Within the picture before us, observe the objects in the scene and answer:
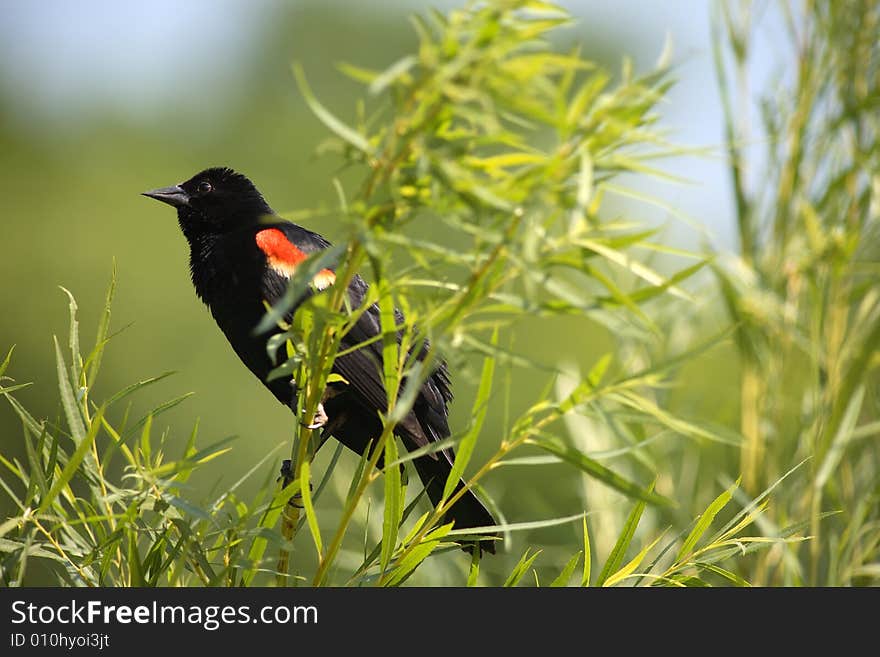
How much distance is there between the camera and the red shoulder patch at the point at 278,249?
2088 millimetres

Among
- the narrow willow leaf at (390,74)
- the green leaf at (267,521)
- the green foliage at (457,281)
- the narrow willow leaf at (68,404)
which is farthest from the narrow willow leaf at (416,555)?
the narrow willow leaf at (390,74)

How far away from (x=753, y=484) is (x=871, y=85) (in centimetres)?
65

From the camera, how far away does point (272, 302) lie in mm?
2062

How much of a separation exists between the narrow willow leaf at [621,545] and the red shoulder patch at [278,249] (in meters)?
1.16

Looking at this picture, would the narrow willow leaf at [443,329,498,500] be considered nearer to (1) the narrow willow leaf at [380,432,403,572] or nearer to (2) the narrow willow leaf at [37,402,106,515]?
→ (1) the narrow willow leaf at [380,432,403,572]

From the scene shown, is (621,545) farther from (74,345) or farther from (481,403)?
(74,345)

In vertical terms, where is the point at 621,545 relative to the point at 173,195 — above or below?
below

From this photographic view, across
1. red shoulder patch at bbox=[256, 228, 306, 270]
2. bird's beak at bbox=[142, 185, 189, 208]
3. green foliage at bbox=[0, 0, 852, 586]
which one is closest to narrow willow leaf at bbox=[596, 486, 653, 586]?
green foliage at bbox=[0, 0, 852, 586]

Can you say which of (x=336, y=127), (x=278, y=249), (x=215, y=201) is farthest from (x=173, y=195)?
(x=336, y=127)

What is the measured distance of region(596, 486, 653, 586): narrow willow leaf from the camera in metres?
1.06

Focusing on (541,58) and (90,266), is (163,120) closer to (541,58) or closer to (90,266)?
(90,266)

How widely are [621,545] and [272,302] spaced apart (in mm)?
1170

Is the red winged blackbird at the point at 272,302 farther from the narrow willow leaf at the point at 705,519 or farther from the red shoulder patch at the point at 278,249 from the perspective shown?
the narrow willow leaf at the point at 705,519
